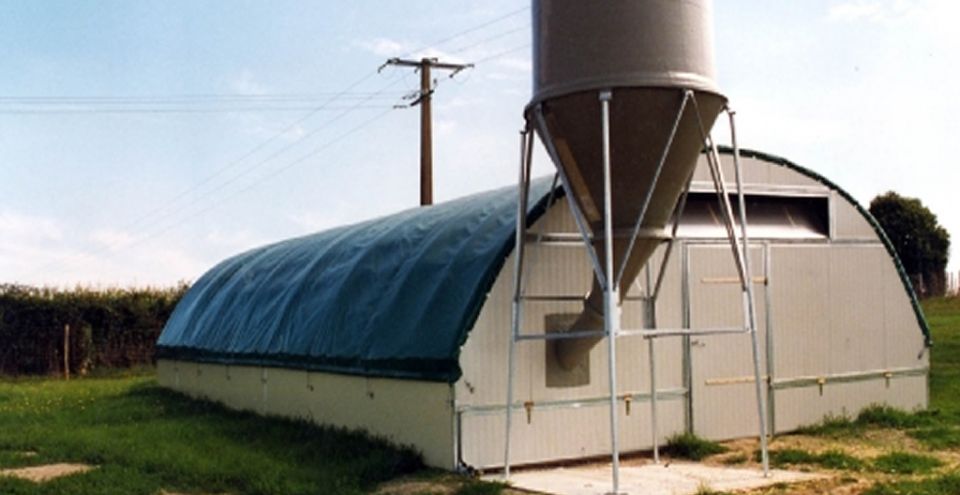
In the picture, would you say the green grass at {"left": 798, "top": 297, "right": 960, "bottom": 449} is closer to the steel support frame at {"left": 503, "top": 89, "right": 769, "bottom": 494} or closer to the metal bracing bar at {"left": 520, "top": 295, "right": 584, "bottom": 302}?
the steel support frame at {"left": 503, "top": 89, "right": 769, "bottom": 494}

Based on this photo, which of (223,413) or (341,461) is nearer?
(341,461)

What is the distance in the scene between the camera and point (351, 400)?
1266 cm

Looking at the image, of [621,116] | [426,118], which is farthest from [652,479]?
[426,118]

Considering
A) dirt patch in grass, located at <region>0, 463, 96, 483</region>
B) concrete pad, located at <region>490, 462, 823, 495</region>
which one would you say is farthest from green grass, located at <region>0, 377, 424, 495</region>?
concrete pad, located at <region>490, 462, 823, 495</region>

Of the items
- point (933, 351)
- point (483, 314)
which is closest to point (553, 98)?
point (483, 314)

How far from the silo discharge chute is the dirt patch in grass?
15.4ft

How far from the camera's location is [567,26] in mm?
9781

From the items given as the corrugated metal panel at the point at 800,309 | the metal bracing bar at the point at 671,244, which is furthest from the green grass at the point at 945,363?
the metal bracing bar at the point at 671,244

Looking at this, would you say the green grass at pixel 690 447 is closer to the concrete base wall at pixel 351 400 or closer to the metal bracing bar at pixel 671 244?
the metal bracing bar at pixel 671 244

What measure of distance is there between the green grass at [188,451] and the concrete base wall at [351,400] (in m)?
0.21

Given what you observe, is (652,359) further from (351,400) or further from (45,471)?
(45,471)

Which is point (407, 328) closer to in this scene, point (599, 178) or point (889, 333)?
point (599, 178)

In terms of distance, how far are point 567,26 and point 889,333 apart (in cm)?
760

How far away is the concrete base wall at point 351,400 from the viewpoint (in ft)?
35.6
